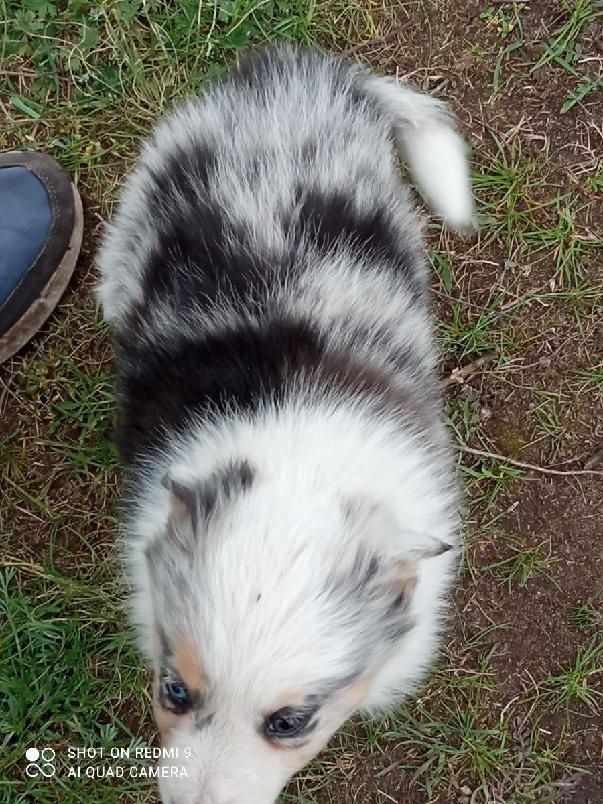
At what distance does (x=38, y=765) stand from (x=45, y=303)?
1681 mm

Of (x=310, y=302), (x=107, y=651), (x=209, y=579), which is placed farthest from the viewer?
(x=107, y=651)

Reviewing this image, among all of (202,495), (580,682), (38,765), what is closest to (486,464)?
(580,682)

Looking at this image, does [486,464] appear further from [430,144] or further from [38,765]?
[38,765]

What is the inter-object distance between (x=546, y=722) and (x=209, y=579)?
6.45 ft

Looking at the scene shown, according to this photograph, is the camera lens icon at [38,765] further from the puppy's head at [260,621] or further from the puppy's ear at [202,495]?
the puppy's ear at [202,495]

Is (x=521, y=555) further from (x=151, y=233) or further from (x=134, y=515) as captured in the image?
(x=151, y=233)

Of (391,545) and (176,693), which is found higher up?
(391,545)

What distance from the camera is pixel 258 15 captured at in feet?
10.8

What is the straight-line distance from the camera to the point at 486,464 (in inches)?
129

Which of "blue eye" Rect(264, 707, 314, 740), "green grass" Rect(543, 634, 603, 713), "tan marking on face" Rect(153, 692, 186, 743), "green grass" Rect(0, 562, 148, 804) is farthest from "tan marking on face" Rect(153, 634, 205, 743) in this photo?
"green grass" Rect(543, 634, 603, 713)

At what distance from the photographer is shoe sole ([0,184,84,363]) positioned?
319 centimetres

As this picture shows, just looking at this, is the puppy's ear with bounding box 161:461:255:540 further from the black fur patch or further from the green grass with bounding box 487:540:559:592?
the green grass with bounding box 487:540:559:592

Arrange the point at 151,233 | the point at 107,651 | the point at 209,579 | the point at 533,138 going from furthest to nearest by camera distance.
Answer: the point at 533,138
the point at 107,651
the point at 151,233
the point at 209,579

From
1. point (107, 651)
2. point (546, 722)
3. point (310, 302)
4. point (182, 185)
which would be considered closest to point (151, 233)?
point (182, 185)
